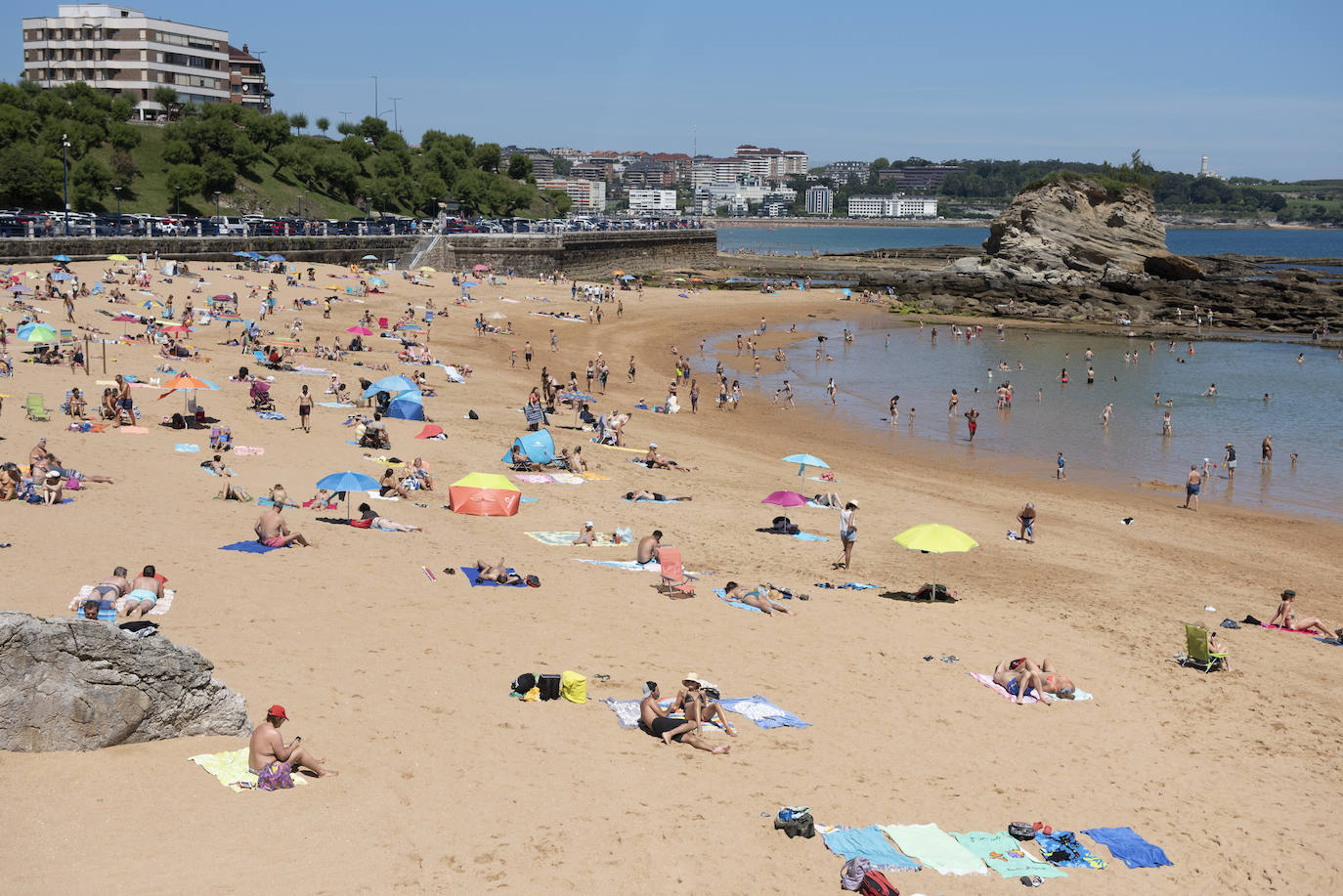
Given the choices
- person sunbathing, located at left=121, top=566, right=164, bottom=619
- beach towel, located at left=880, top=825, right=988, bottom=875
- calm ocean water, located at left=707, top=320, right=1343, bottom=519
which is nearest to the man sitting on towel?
beach towel, located at left=880, top=825, right=988, bottom=875

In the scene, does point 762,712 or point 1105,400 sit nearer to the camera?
point 762,712

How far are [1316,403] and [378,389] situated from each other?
2791cm

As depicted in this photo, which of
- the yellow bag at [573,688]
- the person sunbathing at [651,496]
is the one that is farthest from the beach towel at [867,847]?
the person sunbathing at [651,496]

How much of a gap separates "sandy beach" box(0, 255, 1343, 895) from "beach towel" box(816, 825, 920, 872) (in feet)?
0.45

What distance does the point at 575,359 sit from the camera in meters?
35.9

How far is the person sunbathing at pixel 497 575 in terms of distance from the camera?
12482mm

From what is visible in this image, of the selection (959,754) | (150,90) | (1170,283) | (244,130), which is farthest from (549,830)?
(150,90)

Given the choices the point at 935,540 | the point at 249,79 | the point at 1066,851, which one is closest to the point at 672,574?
the point at 935,540

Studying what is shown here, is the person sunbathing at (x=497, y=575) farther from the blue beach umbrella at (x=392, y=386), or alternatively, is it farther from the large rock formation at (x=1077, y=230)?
the large rock formation at (x=1077, y=230)

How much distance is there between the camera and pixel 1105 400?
110 feet

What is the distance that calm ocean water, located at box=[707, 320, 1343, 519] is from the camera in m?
24.5

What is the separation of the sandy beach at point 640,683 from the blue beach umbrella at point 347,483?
599mm

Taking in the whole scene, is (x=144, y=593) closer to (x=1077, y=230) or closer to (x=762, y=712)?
(x=762, y=712)

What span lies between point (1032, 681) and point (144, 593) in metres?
8.52
